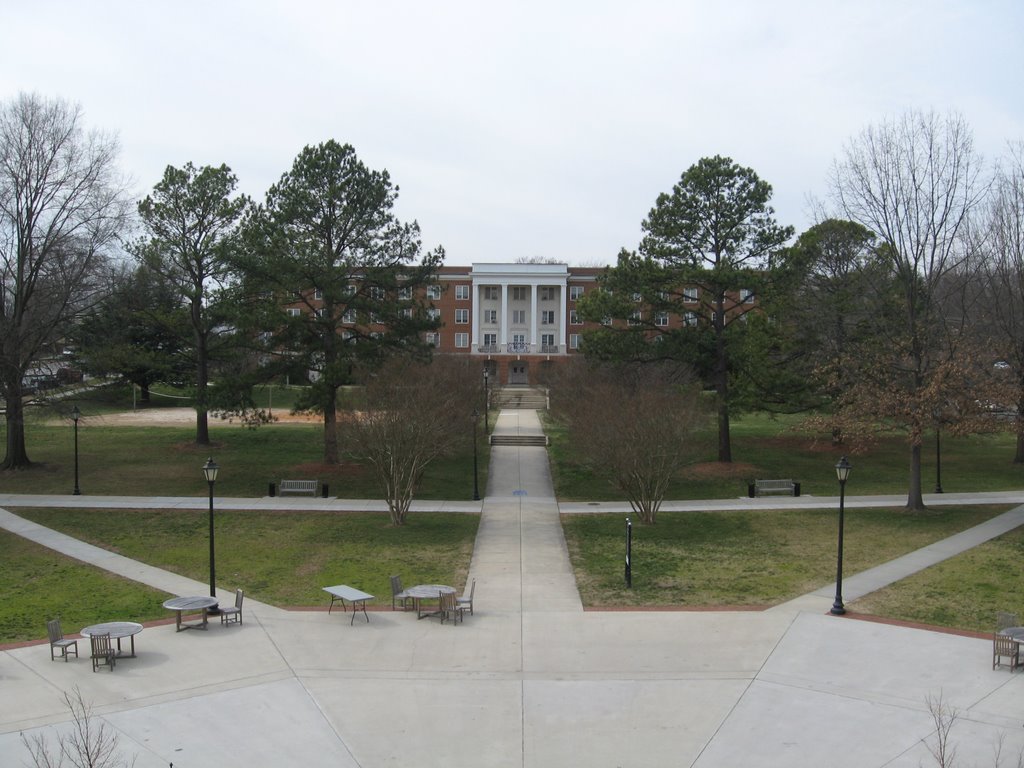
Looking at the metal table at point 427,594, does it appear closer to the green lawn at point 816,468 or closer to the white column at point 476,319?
the green lawn at point 816,468

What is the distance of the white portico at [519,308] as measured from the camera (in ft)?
Result: 254

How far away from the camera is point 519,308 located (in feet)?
261

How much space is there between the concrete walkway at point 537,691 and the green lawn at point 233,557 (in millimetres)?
1957

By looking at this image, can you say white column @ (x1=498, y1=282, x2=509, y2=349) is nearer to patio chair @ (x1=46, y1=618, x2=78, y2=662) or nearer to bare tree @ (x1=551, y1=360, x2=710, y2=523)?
bare tree @ (x1=551, y1=360, x2=710, y2=523)

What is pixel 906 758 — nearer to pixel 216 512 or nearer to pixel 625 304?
pixel 216 512

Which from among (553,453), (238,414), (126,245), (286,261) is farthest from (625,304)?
(126,245)

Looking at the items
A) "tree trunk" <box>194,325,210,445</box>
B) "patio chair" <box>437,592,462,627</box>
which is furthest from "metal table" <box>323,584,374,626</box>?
"tree trunk" <box>194,325,210,445</box>

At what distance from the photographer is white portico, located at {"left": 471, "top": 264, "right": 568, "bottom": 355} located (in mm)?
77562

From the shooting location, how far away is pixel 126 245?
36.1 meters

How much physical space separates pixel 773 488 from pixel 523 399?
1407 inches

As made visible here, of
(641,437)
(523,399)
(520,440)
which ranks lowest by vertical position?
(520,440)

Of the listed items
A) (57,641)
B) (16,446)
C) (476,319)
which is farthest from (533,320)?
(57,641)

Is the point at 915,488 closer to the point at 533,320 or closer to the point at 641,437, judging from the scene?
the point at 641,437

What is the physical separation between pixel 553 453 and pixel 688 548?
17178 millimetres
